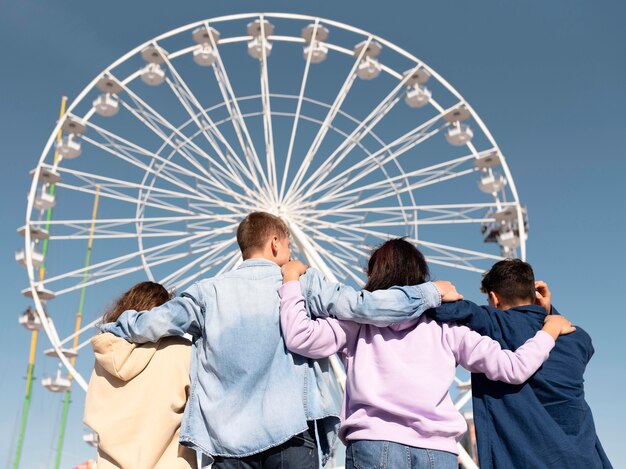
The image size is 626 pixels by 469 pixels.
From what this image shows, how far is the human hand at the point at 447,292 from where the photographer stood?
251cm

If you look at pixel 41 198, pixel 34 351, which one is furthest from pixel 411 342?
pixel 34 351

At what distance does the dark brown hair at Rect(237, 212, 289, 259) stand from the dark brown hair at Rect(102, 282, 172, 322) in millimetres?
459

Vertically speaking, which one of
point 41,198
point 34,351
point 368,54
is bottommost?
point 34,351

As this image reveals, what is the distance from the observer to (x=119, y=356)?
264 centimetres

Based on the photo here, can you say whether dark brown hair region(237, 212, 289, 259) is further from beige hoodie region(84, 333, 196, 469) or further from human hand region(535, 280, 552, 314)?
human hand region(535, 280, 552, 314)

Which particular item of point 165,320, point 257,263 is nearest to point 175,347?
point 165,320

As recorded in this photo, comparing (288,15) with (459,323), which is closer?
(459,323)

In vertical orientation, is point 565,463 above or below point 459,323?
below

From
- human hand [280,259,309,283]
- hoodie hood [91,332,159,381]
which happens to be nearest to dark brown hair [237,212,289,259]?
human hand [280,259,309,283]

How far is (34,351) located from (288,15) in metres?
21.0

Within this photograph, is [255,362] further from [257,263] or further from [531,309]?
[531,309]

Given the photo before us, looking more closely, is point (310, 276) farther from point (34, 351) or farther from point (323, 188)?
point (34, 351)

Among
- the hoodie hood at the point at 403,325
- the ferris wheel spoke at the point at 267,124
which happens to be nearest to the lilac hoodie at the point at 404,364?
the hoodie hood at the point at 403,325

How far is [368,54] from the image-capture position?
14.9m
